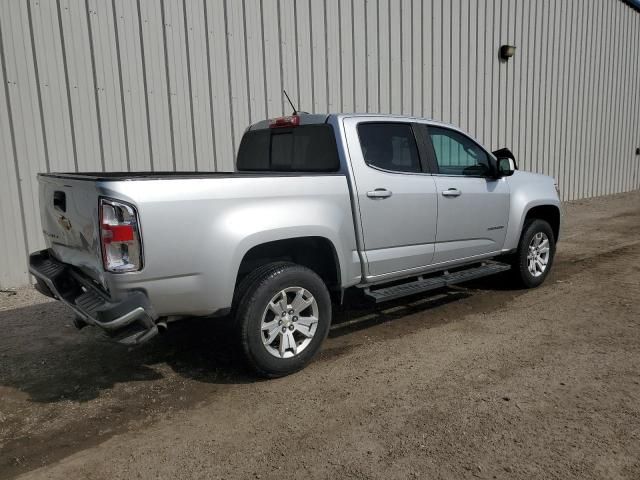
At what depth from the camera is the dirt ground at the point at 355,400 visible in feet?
9.03

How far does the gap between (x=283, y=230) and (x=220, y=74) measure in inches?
178

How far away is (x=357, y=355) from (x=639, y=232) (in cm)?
789

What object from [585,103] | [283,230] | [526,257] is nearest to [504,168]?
[526,257]

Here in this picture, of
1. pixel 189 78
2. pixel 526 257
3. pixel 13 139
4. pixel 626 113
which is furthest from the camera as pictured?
pixel 626 113

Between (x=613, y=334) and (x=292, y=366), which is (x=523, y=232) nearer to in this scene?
(x=613, y=334)

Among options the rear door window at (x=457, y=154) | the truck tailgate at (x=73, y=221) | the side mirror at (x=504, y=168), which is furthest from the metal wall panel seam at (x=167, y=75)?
the side mirror at (x=504, y=168)

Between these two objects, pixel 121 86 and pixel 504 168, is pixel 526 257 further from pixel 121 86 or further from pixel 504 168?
pixel 121 86

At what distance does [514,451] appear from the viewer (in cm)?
278

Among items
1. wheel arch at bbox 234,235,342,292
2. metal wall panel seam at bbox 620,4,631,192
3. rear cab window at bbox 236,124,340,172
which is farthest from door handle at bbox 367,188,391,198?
metal wall panel seam at bbox 620,4,631,192

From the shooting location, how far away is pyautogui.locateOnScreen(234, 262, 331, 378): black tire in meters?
3.56

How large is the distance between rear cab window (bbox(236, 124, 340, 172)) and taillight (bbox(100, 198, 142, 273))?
172 cm

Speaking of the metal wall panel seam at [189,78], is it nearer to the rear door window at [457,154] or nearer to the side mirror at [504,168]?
the rear door window at [457,154]

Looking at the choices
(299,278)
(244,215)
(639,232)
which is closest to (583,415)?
(299,278)

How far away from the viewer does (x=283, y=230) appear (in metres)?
3.69
